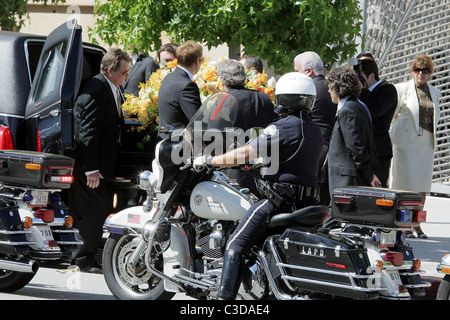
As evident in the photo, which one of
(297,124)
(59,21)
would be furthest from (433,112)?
(59,21)

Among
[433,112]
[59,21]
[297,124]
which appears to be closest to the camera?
[297,124]

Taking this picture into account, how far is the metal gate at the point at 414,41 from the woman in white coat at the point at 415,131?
3763 millimetres

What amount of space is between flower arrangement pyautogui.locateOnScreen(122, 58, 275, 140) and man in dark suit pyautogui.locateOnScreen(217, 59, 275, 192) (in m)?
0.53

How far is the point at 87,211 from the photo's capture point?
7.83m

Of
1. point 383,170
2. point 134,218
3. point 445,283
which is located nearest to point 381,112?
point 383,170

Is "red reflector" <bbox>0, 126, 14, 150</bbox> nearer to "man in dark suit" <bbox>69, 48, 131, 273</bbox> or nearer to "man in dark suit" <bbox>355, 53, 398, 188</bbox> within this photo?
"man in dark suit" <bbox>69, 48, 131, 273</bbox>

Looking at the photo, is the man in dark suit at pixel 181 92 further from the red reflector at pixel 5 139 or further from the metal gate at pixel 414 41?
the metal gate at pixel 414 41

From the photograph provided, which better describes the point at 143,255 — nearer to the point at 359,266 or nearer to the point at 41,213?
the point at 41,213

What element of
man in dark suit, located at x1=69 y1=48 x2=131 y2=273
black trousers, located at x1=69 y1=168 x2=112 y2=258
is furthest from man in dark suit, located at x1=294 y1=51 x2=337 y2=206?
black trousers, located at x1=69 y1=168 x2=112 y2=258

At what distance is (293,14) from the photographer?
9.36 m

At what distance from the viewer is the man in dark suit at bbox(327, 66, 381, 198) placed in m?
6.78

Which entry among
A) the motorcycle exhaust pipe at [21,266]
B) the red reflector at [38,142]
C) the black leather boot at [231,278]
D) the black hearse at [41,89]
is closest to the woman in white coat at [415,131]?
the black hearse at [41,89]

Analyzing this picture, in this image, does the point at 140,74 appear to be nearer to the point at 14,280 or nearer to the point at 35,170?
the point at 35,170

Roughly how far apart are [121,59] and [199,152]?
2241 mm
